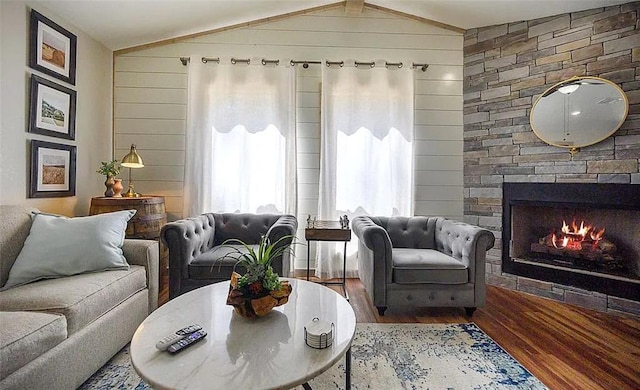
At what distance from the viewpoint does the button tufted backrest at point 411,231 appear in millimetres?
3186

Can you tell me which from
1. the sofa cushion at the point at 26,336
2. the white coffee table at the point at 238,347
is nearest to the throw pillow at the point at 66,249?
the sofa cushion at the point at 26,336

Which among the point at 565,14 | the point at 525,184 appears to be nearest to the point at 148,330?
the point at 525,184

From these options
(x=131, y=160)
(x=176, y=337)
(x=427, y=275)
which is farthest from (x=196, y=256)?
(x=427, y=275)

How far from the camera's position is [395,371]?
186cm

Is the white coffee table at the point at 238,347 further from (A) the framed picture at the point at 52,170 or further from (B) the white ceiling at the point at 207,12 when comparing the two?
(B) the white ceiling at the point at 207,12

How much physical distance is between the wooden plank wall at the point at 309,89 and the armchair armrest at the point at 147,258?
52.6 inches

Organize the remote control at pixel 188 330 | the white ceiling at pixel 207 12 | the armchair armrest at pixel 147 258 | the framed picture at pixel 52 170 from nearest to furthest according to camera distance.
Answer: the remote control at pixel 188 330
the armchair armrest at pixel 147 258
the framed picture at pixel 52 170
the white ceiling at pixel 207 12

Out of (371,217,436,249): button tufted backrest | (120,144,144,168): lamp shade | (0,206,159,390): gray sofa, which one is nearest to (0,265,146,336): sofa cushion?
(0,206,159,390): gray sofa

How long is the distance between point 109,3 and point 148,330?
9.18 ft

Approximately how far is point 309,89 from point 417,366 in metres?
2.84

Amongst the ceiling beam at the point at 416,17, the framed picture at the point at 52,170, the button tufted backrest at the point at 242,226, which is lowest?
the button tufted backrest at the point at 242,226

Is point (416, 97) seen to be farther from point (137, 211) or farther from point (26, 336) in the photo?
point (26, 336)

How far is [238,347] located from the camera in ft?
4.16

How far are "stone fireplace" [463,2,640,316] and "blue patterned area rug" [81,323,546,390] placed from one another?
50.0 inches
